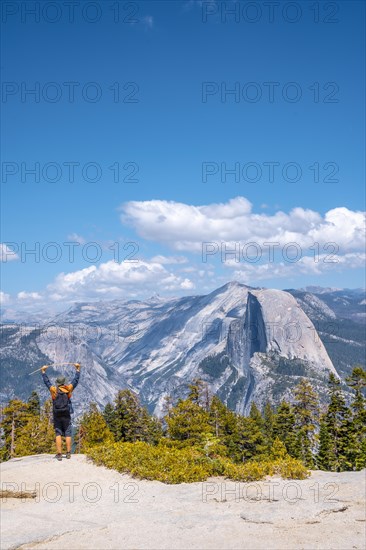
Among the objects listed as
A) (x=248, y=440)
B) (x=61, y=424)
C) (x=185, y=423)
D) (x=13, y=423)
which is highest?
(x=61, y=424)

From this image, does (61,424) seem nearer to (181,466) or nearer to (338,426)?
(181,466)

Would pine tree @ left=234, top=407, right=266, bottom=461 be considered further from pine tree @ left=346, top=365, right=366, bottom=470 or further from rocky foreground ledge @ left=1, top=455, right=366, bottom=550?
rocky foreground ledge @ left=1, top=455, right=366, bottom=550

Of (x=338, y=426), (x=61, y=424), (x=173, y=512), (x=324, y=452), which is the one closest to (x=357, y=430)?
(x=338, y=426)

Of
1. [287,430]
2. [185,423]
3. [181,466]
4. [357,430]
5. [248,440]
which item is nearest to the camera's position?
[181,466]

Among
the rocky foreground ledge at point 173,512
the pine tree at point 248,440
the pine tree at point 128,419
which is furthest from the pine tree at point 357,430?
the rocky foreground ledge at point 173,512

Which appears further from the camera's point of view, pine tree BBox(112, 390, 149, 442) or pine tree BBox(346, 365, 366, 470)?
pine tree BBox(112, 390, 149, 442)

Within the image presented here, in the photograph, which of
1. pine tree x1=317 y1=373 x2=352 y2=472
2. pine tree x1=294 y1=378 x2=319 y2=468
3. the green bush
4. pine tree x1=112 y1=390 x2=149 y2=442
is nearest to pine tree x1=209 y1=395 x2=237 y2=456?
pine tree x1=294 y1=378 x2=319 y2=468

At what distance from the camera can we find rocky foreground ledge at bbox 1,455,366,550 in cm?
1134

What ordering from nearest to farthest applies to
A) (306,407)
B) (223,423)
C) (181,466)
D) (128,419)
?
(181,466) → (306,407) → (128,419) → (223,423)

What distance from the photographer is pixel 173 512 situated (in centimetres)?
1359

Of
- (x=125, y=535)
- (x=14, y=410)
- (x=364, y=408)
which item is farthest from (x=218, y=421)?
(x=125, y=535)

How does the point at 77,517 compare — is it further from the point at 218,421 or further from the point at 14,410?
the point at 218,421

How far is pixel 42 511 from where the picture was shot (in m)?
14.4

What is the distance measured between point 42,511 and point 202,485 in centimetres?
589
